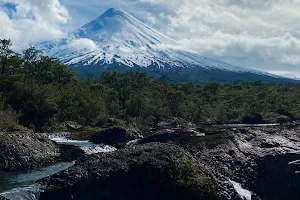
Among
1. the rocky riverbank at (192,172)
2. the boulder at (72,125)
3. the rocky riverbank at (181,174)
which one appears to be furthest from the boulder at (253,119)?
the rocky riverbank at (181,174)

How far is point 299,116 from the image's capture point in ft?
235

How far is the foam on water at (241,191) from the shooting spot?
18.4 metres

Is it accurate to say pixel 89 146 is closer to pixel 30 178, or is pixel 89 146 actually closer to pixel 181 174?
pixel 30 178

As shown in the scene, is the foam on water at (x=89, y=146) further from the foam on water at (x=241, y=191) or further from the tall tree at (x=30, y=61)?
the tall tree at (x=30, y=61)

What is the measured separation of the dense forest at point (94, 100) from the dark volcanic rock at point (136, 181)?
23.2 meters

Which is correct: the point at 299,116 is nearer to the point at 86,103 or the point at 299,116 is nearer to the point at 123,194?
the point at 86,103

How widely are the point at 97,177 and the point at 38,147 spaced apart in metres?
14.9

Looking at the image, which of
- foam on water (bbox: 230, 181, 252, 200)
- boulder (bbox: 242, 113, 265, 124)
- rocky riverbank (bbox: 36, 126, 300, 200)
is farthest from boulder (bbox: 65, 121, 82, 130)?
foam on water (bbox: 230, 181, 252, 200)

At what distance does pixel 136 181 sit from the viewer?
1778 cm

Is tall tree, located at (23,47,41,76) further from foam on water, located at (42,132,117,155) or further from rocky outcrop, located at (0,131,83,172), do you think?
rocky outcrop, located at (0,131,83,172)

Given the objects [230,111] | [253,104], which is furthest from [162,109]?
[253,104]

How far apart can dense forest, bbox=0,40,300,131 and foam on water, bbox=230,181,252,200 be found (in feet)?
84.4

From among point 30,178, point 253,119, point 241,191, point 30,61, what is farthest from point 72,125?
point 241,191

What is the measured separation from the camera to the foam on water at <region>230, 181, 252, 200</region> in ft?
60.3
